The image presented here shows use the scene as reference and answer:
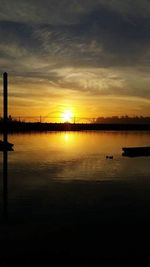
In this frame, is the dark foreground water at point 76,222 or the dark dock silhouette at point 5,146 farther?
the dark dock silhouette at point 5,146

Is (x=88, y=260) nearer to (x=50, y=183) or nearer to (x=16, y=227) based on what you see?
(x=16, y=227)

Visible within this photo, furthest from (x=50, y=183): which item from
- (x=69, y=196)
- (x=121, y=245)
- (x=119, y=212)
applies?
(x=121, y=245)

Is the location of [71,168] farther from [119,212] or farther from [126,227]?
[126,227]

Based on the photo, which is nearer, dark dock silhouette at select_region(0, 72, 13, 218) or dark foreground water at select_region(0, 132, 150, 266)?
dark foreground water at select_region(0, 132, 150, 266)

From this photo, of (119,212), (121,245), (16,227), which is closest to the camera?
(121,245)

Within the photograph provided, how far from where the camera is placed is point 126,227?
18.3 meters

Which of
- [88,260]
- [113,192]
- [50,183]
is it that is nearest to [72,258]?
[88,260]

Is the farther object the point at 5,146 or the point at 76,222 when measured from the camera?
the point at 5,146

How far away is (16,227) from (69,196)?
11.0m

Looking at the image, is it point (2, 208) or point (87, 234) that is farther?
point (2, 208)

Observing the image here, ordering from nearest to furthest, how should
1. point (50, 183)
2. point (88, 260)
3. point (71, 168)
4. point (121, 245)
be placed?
point (88, 260) → point (121, 245) → point (50, 183) → point (71, 168)

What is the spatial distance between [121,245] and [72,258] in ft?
8.71

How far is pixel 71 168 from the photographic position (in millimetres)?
51500

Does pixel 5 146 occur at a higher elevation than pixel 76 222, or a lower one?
higher
